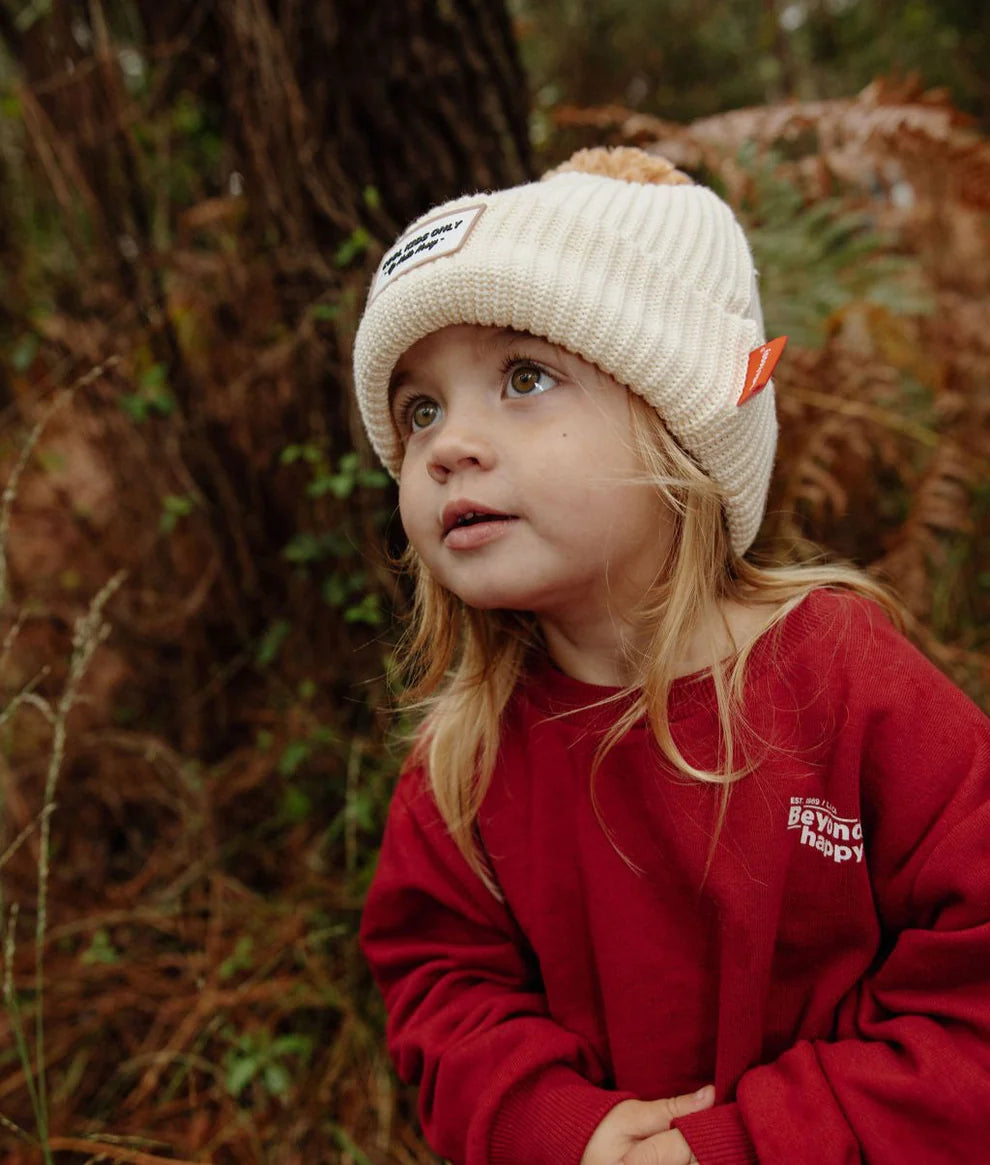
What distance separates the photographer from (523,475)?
127cm

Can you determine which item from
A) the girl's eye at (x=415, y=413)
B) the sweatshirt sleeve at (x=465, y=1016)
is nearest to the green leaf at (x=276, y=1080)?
the sweatshirt sleeve at (x=465, y=1016)

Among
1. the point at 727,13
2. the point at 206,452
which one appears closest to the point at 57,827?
the point at 206,452

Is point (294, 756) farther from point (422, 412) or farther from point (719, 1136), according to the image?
point (719, 1136)

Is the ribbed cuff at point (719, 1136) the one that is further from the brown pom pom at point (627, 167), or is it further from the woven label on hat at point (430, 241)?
the brown pom pom at point (627, 167)

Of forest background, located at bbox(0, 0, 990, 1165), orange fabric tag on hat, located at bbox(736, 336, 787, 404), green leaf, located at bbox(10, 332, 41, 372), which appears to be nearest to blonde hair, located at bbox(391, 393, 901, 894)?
orange fabric tag on hat, located at bbox(736, 336, 787, 404)

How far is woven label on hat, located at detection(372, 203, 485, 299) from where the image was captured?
1.31 m

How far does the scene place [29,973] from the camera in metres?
2.32

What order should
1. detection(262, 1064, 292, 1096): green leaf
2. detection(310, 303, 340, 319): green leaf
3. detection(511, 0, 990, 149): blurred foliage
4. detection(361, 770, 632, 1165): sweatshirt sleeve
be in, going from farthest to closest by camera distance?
1. detection(511, 0, 990, 149): blurred foliage
2. detection(310, 303, 340, 319): green leaf
3. detection(262, 1064, 292, 1096): green leaf
4. detection(361, 770, 632, 1165): sweatshirt sleeve

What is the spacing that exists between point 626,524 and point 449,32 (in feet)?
4.93

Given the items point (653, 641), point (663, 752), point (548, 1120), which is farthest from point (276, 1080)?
point (653, 641)

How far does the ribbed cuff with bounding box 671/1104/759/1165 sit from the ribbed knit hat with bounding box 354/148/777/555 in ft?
3.00

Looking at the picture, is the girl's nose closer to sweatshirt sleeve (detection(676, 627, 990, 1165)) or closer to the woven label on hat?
the woven label on hat

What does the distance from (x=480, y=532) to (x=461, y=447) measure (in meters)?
0.13

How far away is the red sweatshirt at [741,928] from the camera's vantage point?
3.96ft
